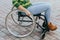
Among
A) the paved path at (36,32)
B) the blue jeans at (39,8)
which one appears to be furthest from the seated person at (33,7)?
the paved path at (36,32)

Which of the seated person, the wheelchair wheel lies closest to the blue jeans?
the seated person

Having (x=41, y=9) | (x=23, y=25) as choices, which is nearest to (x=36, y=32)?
(x=23, y=25)

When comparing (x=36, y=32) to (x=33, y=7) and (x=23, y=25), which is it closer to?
(x=23, y=25)

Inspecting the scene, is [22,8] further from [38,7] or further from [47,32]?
[47,32]

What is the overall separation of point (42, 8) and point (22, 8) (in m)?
0.40

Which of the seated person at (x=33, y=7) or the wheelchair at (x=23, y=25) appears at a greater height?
the seated person at (x=33, y=7)

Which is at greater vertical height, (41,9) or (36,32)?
(41,9)

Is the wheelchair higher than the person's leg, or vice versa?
the person's leg

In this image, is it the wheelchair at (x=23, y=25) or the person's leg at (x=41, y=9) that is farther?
the wheelchair at (x=23, y=25)

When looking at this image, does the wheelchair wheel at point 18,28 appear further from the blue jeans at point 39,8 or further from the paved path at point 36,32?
the blue jeans at point 39,8

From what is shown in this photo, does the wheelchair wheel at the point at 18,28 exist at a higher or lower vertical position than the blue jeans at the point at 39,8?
lower

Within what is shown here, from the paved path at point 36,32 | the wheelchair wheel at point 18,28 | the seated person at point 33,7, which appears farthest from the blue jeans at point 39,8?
the paved path at point 36,32

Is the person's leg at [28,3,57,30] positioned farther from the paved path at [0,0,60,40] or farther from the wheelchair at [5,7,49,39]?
the paved path at [0,0,60,40]

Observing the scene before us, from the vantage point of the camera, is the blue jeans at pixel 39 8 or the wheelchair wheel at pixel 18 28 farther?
the wheelchair wheel at pixel 18 28
